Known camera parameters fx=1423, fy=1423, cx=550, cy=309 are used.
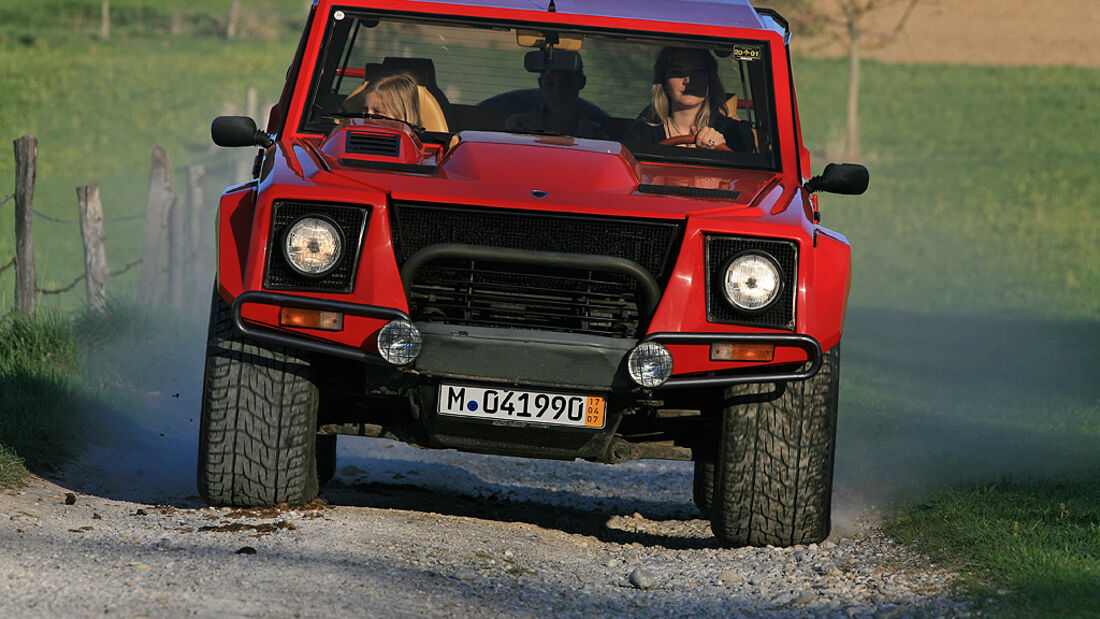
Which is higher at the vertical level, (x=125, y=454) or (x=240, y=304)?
(x=240, y=304)

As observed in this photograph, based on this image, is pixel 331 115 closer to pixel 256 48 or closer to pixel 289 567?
pixel 289 567

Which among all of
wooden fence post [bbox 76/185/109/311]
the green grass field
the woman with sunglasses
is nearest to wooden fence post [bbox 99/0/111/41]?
the green grass field

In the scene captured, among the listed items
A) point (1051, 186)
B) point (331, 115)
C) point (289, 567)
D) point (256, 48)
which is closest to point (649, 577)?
point (289, 567)

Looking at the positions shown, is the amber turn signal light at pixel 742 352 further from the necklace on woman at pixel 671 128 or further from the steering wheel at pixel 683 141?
the necklace on woman at pixel 671 128

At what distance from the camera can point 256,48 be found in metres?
40.7

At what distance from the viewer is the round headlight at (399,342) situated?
480cm

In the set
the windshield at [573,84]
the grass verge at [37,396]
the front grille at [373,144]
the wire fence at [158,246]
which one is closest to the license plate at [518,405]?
the front grille at [373,144]

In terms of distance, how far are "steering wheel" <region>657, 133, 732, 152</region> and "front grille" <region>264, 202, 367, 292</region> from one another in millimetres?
1749

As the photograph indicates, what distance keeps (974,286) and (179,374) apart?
13.5m

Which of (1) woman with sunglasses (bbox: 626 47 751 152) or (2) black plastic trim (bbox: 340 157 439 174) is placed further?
(1) woman with sunglasses (bbox: 626 47 751 152)

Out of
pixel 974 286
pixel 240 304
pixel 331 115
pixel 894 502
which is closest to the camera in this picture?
pixel 240 304

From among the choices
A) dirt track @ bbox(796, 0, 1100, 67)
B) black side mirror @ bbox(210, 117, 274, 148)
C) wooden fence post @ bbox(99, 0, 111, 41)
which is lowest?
black side mirror @ bbox(210, 117, 274, 148)

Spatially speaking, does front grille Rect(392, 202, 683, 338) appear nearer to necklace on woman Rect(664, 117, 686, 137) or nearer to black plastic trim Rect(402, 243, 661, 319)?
black plastic trim Rect(402, 243, 661, 319)

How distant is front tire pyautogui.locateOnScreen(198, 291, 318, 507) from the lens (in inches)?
206
